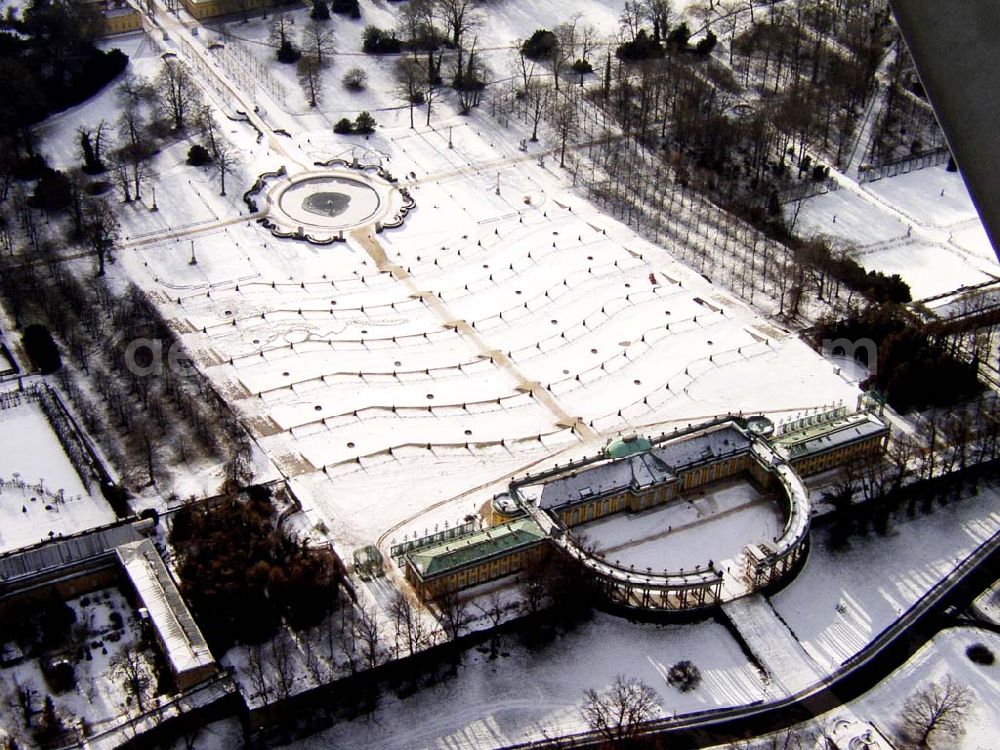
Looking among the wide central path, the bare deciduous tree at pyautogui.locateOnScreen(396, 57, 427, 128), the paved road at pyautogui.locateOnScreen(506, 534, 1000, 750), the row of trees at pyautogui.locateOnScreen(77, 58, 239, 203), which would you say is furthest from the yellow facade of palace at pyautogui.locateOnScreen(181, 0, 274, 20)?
the paved road at pyautogui.locateOnScreen(506, 534, 1000, 750)

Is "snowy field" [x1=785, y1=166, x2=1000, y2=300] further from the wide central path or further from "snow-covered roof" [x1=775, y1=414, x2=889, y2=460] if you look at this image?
the wide central path

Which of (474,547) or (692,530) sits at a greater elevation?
(474,547)

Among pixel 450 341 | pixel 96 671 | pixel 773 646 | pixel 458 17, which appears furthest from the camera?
pixel 458 17

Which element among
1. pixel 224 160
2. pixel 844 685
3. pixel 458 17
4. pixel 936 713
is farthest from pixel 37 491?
pixel 458 17

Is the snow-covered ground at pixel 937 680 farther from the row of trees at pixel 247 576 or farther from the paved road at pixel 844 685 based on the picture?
the row of trees at pixel 247 576

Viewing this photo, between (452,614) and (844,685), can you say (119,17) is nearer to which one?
(452,614)

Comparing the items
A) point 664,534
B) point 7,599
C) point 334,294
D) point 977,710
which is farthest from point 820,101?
point 7,599

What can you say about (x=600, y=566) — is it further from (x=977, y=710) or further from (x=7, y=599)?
(x=7, y=599)
